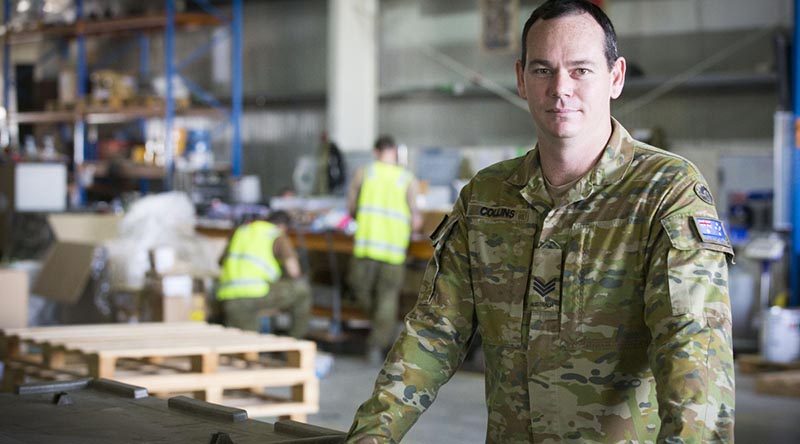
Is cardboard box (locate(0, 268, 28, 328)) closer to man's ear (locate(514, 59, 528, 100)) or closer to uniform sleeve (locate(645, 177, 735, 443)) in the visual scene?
man's ear (locate(514, 59, 528, 100))

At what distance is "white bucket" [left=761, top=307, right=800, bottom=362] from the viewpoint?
811 cm

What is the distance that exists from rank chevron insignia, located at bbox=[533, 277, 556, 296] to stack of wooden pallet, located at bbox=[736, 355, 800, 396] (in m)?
5.71

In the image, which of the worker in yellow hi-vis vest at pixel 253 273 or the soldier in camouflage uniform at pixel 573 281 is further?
the worker in yellow hi-vis vest at pixel 253 273

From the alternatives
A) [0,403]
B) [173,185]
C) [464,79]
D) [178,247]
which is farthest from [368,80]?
[0,403]

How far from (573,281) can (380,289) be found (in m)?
6.55

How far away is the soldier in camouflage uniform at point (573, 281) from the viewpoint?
7.05ft

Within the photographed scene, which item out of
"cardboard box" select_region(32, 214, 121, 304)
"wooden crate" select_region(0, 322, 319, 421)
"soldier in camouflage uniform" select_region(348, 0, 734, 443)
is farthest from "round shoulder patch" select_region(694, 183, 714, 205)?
"cardboard box" select_region(32, 214, 121, 304)

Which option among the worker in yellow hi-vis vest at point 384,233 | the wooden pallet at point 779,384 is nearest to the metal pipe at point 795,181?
the wooden pallet at point 779,384

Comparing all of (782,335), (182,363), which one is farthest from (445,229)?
(782,335)

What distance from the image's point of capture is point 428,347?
2422 millimetres

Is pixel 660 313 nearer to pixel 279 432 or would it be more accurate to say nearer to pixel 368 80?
pixel 279 432

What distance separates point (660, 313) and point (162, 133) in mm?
15587

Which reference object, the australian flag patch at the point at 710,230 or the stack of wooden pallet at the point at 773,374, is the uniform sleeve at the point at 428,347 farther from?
the stack of wooden pallet at the point at 773,374

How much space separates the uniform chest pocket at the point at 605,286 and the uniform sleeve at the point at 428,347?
0.27 m
